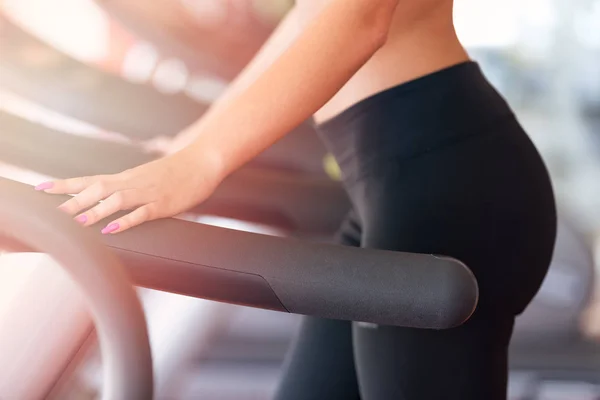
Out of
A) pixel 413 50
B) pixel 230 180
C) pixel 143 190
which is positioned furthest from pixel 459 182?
pixel 230 180

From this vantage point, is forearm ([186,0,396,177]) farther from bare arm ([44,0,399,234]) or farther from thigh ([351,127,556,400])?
thigh ([351,127,556,400])

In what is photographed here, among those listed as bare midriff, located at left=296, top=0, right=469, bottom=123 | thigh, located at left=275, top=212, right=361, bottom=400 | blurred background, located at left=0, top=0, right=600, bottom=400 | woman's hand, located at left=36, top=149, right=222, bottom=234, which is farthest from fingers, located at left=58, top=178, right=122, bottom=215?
→ thigh, located at left=275, top=212, right=361, bottom=400

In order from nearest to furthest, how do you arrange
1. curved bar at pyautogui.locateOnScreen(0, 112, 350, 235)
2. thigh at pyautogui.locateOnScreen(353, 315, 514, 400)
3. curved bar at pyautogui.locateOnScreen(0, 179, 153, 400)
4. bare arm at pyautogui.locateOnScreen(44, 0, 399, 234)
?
curved bar at pyautogui.locateOnScreen(0, 179, 153, 400), bare arm at pyautogui.locateOnScreen(44, 0, 399, 234), thigh at pyautogui.locateOnScreen(353, 315, 514, 400), curved bar at pyautogui.locateOnScreen(0, 112, 350, 235)

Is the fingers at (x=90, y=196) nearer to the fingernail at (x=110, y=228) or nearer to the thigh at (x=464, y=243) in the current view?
the fingernail at (x=110, y=228)

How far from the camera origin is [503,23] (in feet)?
4.65

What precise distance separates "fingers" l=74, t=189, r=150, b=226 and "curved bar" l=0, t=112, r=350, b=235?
1.37ft

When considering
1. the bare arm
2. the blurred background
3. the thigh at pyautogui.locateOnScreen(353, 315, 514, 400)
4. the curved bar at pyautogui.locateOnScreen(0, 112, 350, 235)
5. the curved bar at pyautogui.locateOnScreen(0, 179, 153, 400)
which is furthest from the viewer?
the blurred background

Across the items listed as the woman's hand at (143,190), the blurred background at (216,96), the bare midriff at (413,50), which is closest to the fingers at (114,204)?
the woman's hand at (143,190)

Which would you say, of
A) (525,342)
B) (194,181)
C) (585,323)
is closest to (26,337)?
(194,181)

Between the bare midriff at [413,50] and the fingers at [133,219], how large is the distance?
0.33 m

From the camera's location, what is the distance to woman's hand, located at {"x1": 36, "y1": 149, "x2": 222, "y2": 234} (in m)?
0.46

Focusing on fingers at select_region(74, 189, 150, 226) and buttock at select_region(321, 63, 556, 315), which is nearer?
fingers at select_region(74, 189, 150, 226)

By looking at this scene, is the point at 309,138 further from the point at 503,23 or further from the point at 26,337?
the point at 26,337

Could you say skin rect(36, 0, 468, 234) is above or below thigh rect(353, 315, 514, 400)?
above
